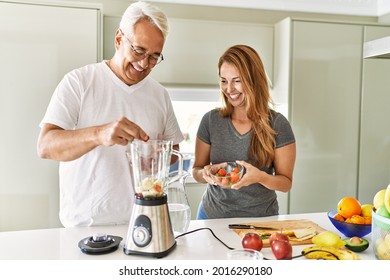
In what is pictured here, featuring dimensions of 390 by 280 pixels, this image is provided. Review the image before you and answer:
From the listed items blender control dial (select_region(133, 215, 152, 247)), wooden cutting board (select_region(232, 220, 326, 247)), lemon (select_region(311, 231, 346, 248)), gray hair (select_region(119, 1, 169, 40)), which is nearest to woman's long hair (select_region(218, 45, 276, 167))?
wooden cutting board (select_region(232, 220, 326, 247))

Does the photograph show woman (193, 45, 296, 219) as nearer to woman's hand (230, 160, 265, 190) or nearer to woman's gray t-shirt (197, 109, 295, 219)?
woman's gray t-shirt (197, 109, 295, 219)

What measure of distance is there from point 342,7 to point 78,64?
2120 millimetres

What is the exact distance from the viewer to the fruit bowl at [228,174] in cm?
148

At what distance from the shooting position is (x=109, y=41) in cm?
249

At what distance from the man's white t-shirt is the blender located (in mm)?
322

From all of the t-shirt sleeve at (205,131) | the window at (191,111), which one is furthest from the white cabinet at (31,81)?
the t-shirt sleeve at (205,131)

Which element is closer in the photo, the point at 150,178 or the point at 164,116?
the point at 150,178

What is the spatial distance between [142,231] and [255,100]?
2.95ft

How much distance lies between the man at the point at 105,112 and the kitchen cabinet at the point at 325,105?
1.39 metres

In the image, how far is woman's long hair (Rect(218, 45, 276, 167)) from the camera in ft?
5.57

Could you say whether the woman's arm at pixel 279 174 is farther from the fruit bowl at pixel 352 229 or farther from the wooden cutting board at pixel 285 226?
the fruit bowl at pixel 352 229

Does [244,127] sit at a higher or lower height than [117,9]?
lower
